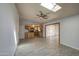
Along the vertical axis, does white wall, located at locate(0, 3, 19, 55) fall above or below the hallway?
above

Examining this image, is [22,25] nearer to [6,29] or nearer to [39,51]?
[6,29]

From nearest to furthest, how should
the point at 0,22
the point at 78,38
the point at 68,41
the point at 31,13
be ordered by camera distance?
the point at 0,22
the point at 31,13
the point at 78,38
the point at 68,41

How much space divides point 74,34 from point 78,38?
234mm

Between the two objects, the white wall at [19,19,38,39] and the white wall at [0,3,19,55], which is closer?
the white wall at [0,3,19,55]

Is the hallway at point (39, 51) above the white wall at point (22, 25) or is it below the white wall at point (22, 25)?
below

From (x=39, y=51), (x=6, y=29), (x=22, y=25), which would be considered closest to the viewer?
(x=6, y=29)

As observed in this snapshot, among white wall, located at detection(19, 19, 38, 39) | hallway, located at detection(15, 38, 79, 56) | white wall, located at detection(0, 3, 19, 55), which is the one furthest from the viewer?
white wall, located at detection(19, 19, 38, 39)

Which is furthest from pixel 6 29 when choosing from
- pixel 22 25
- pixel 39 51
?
pixel 39 51

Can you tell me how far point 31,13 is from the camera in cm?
162

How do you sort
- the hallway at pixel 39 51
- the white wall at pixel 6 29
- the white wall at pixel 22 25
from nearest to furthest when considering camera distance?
the white wall at pixel 6 29, the hallway at pixel 39 51, the white wall at pixel 22 25

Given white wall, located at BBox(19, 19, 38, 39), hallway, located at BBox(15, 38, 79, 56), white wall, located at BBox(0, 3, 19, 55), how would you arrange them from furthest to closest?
1. white wall, located at BBox(19, 19, 38, 39)
2. hallway, located at BBox(15, 38, 79, 56)
3. white wall, located at BBox(0, 3, 19, 55)

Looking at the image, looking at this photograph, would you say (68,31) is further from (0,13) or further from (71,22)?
(0,13)

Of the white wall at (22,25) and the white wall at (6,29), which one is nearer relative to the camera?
the white wall at (6,29)

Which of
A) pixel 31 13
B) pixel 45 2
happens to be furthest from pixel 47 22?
pixel 45 2
